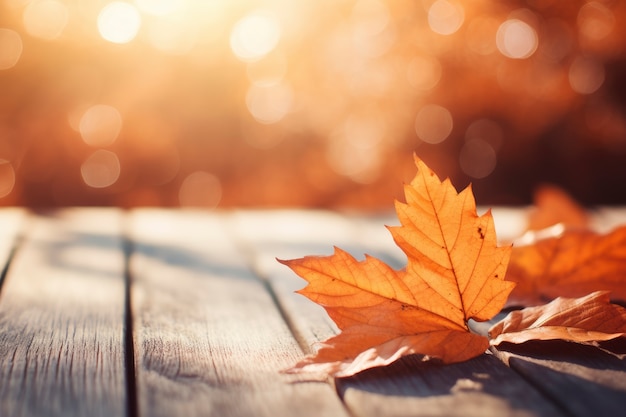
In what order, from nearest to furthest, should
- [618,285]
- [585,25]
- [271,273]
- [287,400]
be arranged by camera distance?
[287,400], [618,285], [271,273], [585,25]

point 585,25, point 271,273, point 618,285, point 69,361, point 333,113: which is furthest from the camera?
point 333,113

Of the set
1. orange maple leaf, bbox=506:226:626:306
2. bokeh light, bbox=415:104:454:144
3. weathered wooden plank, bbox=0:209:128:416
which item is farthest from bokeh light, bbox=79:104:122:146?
orange maple leaf, bbox=506:226:626:306

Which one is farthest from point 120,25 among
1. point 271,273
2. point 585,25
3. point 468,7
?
point 271,273

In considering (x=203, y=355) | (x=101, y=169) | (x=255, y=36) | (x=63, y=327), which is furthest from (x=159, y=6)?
(x=203, y=355)

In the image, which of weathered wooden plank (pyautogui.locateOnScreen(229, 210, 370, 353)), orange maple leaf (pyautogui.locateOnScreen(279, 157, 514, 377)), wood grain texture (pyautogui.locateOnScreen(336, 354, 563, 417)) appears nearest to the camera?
wood grain texture (pyautogui.locateOnScreen(336, 354, 563, 417))

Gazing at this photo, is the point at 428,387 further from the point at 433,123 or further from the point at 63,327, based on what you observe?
the point at 433,123

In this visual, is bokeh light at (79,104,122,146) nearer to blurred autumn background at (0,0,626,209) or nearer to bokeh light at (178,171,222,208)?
blurred autumn background at (0,0,626,209)

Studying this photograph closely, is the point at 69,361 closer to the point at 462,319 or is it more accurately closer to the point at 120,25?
the point at 462,319
